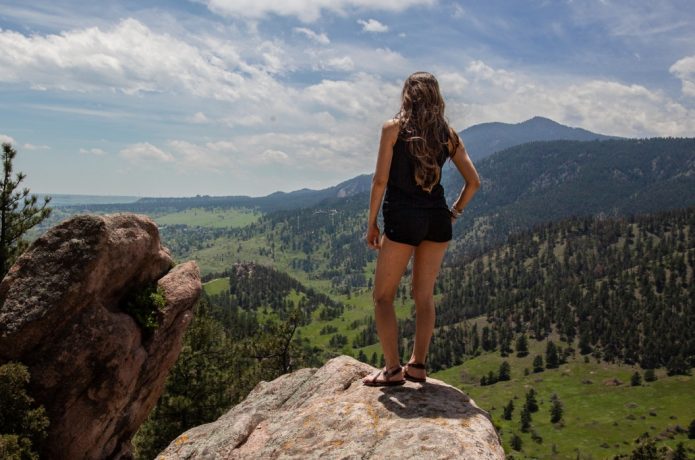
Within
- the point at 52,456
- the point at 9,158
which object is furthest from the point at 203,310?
the point at 52,456

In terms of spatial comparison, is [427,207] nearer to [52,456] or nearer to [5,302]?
[5,302]

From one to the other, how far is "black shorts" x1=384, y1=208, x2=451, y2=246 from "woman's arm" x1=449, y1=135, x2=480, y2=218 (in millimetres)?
1052

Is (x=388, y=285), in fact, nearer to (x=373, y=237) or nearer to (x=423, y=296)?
(x=423, y=296)

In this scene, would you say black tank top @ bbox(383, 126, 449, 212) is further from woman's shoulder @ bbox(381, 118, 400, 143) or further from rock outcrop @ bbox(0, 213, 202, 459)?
rock outcrop @ bbox(0, 213, 202, 459)

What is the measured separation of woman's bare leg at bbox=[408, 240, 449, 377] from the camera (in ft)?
32.0

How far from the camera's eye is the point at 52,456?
58.6ft

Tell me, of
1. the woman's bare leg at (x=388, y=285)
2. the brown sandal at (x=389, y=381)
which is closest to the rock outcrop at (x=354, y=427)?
the brown sandal at (x=389, y=381)

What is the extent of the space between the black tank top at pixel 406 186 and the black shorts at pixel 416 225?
118 millimetres

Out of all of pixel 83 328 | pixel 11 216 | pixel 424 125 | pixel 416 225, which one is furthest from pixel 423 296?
pixel 11 216

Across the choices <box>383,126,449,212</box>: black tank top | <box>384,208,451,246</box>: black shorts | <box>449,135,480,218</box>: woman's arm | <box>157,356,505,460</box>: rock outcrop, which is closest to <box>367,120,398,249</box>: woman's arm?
<box>383,126,449,212</box>: black tank top

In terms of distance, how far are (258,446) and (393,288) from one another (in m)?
4.57

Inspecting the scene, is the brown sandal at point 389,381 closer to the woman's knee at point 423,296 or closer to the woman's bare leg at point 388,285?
the woman's bare leg at point 388,285

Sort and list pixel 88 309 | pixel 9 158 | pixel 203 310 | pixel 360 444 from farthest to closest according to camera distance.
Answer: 1. pixel 203 310
2. pixel 9 158
3. pixel 88 309
4. pixel 360 444

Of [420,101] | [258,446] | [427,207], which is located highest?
[420,101]
